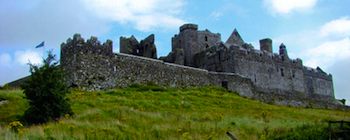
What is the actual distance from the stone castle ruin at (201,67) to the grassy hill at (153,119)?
202 cm

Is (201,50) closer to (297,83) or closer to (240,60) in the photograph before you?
(240,60)

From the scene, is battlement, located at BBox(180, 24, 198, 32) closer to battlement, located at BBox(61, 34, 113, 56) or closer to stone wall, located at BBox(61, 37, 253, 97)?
stone wall, located at BBox(61, 37, 253, 97)

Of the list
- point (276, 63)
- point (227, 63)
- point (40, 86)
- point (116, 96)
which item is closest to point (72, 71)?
point (116, 96)

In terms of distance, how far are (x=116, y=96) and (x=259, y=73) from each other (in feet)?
80.2

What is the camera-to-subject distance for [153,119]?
26.9 meters

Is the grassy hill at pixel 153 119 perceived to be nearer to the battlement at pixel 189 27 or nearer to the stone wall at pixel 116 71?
the stone wall at pixel 116 71

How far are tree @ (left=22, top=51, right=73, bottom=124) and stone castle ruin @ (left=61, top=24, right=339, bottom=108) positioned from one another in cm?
1268

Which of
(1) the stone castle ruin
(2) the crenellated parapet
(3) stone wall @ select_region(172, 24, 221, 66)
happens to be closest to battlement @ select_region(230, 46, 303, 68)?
(1) the stone castle ruin

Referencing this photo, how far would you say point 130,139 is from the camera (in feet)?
65.9

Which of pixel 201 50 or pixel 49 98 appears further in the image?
pixel 201 50

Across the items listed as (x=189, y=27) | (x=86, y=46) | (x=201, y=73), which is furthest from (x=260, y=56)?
(x=86, y=46)

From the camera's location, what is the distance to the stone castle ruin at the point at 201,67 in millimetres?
41875

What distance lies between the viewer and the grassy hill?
21.1 m

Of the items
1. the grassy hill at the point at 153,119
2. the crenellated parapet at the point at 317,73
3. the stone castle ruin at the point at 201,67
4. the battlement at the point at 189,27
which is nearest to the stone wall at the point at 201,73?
the stone castle ruin at the point at 201,67
